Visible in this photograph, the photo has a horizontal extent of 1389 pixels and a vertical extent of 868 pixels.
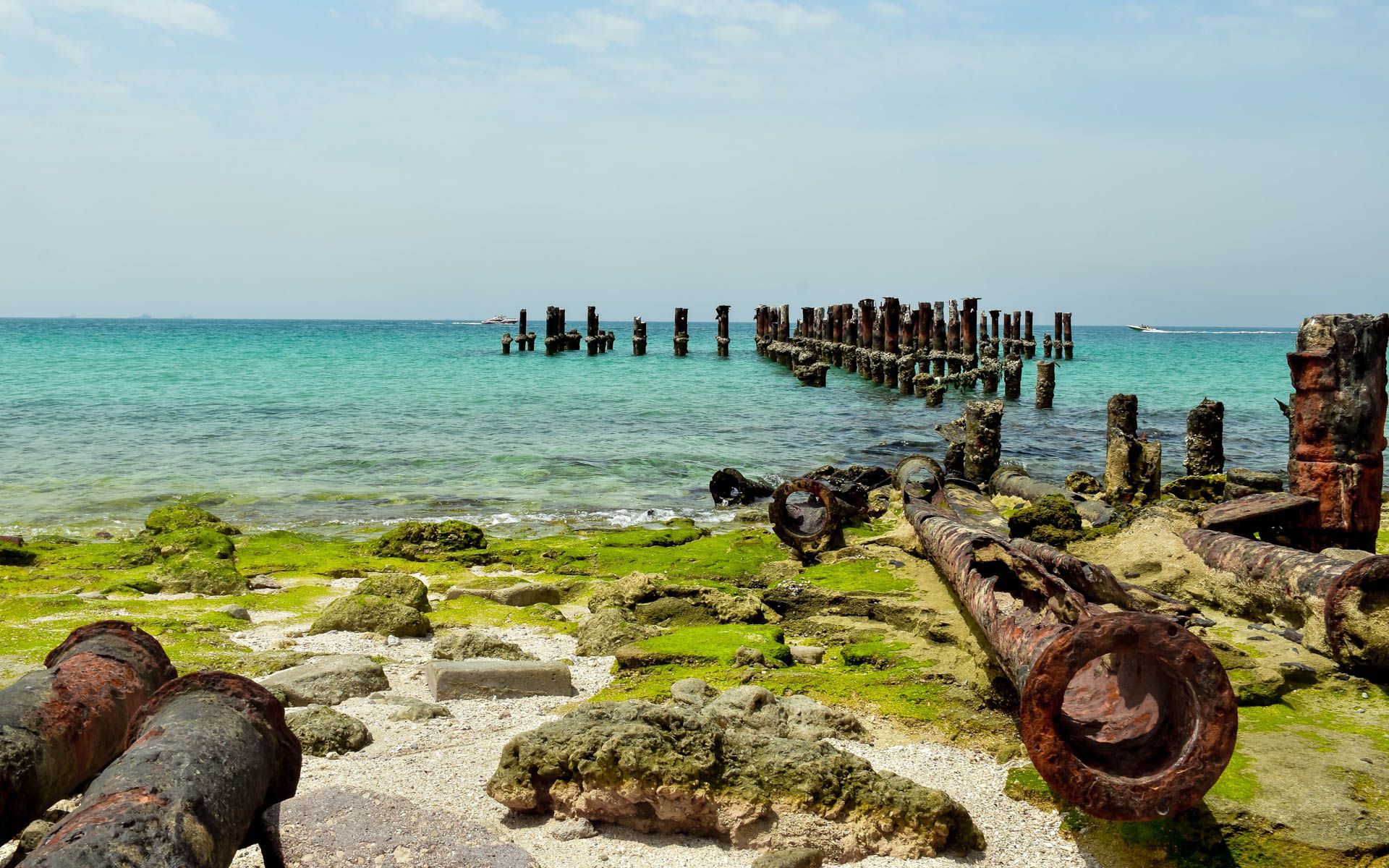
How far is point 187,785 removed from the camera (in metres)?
2.76

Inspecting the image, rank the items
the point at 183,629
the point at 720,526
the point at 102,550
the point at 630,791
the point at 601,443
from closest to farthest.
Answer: the point at 630,791 < the point at 183,629 < the point at 102,550 < the point at 720,526 < the point at 601,443

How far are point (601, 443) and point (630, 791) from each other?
599 inches

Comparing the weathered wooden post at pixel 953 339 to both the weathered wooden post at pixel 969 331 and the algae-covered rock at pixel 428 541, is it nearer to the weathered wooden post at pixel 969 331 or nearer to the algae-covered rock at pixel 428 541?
the weathered wooden post at pixel 969 331

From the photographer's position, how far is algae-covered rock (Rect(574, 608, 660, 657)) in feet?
19.6

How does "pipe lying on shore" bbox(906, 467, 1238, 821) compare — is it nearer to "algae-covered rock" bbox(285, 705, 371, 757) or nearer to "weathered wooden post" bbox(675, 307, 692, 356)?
"algae-covered rock" bbox(285, 705, 371, 757)

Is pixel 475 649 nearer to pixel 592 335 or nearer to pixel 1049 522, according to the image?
pixel 1049 522

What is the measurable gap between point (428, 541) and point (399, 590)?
2.78m

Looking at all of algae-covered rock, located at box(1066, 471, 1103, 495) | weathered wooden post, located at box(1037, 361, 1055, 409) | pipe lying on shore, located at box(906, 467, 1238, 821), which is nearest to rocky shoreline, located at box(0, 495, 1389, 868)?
pipe lying on shore, located at box(906, 467, 1238, 821)

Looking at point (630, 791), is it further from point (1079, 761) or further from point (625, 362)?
point (625, 362)

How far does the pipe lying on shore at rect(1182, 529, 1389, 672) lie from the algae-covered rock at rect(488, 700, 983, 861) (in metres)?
2.56

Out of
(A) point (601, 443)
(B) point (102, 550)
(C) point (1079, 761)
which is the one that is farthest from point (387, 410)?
(C) point (1079, 761)

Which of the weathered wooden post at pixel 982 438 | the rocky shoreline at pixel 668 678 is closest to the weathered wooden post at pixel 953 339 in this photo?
the weathered wooden post at pixel 982 438

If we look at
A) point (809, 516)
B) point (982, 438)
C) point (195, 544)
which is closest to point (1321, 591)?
point (809, 516)

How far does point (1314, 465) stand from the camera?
22.1 feet
